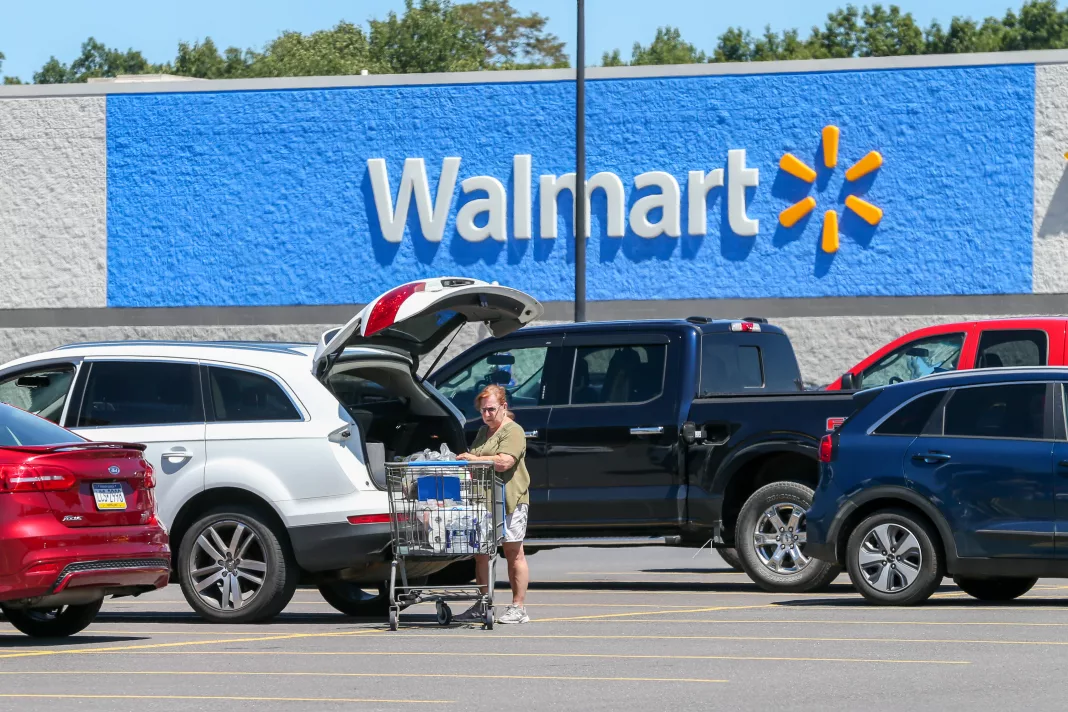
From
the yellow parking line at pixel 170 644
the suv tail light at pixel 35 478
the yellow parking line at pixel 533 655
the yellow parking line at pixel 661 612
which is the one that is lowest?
the yellow parking line at pixel 661 612

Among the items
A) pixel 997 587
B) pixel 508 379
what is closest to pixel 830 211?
pixel 508 379

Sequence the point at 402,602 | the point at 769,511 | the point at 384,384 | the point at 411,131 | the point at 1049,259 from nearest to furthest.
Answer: the point at 402,602 → the point at 384,384 → the point at 769,511 → the point at 1049,259 → the point at 411,131

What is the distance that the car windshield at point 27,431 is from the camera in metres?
11.4

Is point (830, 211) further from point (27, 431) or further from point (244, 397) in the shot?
point (27, 431)

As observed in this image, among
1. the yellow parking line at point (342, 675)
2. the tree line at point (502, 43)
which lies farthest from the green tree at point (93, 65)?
the yellow parking line at point (342, 675)

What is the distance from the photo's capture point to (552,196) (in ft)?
103

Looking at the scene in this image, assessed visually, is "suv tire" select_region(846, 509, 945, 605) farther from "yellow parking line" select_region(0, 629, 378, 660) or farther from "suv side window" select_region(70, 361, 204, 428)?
"suv side window" select_region(70, 361, 204, 428)

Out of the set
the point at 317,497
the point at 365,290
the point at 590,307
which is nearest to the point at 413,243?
the point at 365,290

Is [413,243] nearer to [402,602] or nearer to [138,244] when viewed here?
[138,244]

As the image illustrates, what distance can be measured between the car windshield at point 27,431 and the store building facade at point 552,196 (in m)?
19.9

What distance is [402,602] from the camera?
1225 centimetres

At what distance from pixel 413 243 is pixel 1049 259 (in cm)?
1045

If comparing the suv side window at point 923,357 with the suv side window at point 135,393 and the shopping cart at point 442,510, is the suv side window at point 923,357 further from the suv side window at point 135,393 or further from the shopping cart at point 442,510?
the suv side window at point 135,393

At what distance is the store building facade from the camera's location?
30266 millimetres
